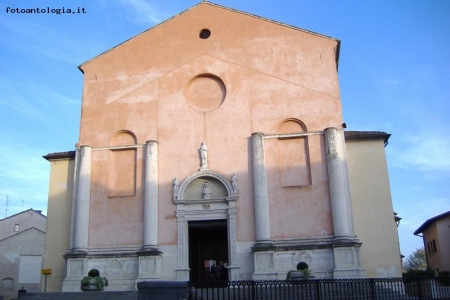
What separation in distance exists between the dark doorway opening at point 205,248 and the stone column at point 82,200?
4649mm

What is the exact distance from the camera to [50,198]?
77.3 ft

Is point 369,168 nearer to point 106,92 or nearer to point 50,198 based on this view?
point 106,92

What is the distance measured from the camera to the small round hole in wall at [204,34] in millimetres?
23812

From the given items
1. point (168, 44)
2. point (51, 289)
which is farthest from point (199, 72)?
point (51, 289)

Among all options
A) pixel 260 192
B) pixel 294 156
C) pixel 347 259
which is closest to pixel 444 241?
pixel 347 259

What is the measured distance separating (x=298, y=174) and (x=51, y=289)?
39.4 feet

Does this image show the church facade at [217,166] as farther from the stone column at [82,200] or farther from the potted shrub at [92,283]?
the potted shrub at [92,283]

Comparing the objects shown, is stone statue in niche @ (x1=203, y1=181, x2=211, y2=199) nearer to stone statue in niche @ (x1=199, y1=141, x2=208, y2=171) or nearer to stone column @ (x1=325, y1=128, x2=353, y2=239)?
stone statue in niche @ (x1=199, y1=141, x2=208, y2=171)

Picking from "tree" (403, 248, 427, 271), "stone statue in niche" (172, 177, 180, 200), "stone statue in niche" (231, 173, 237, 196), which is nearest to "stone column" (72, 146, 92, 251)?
"stone statue in niche" (172, 177, 180, 200)

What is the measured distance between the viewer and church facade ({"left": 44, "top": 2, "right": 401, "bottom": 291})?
20766mm

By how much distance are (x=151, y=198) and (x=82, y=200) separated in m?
3.16

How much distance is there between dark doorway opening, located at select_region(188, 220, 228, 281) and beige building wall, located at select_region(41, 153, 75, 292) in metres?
5.66

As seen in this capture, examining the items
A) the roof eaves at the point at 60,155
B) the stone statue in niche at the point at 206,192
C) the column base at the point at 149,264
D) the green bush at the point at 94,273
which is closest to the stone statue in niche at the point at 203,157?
the stone statue in niche at the point at 206,192

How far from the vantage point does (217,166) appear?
22016 millimetres
